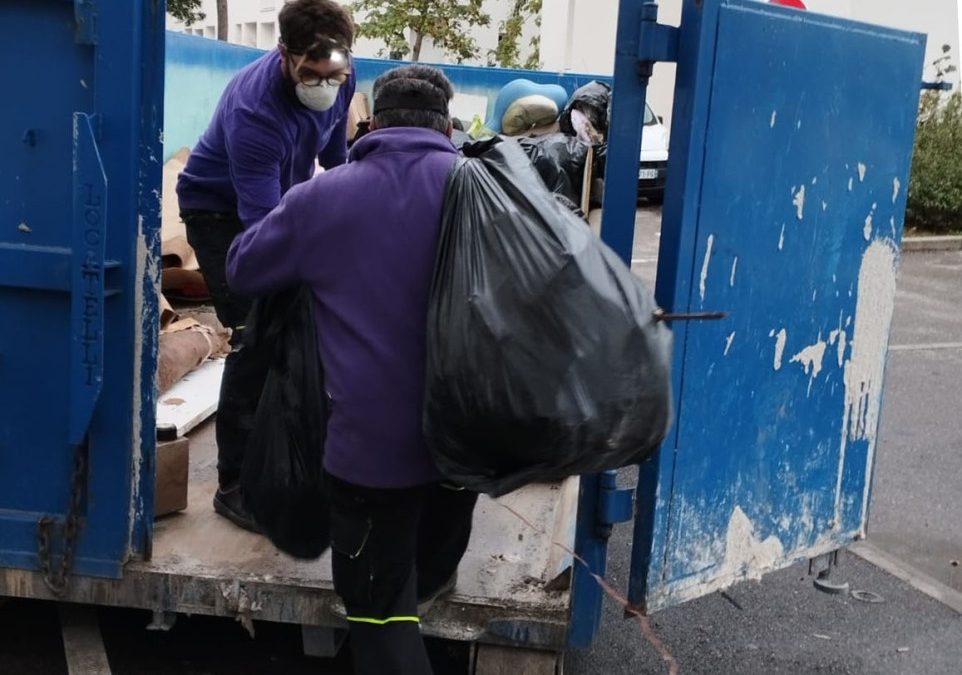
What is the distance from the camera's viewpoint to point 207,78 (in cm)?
846

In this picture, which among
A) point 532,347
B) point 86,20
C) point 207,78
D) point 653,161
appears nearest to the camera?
point 532,347

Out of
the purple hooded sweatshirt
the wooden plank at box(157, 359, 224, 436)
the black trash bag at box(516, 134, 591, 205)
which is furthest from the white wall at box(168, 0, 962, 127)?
the purple hooded sweatshirt

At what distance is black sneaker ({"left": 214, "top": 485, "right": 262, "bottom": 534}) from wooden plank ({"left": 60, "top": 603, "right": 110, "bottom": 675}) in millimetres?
549

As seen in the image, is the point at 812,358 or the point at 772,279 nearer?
the point at 772,279

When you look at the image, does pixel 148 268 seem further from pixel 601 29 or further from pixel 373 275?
pixel 601 29

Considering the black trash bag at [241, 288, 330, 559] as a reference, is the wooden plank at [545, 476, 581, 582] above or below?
below

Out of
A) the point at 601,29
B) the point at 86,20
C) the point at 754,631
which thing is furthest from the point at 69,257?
the point at 601,29

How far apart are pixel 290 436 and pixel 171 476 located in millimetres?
924

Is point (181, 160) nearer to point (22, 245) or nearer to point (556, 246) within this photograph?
point (22, 245)

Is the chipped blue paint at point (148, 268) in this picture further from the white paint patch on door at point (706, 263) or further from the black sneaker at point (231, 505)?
the white paint patch on door at point (706, 263)

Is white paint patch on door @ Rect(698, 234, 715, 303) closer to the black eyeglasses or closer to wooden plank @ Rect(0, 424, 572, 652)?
wooden plank @ Rect(0, 424, 572, 652)

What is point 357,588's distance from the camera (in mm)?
2688

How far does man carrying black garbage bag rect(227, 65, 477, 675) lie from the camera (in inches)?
99.8

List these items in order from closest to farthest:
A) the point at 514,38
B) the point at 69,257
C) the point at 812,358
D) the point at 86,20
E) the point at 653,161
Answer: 1. the point at 86,20
2. the point at 69,257
3. the point at 812,358
4. the point at 653,161
5. the point at 514,38
